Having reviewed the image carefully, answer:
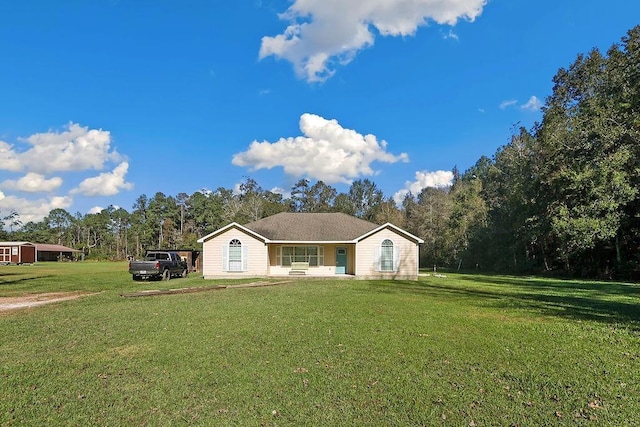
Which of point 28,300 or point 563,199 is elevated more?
point 563,199

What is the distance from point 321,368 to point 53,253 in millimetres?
83567

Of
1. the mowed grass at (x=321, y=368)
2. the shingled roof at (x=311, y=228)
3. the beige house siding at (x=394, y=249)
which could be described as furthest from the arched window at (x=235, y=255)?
the mowed grass at (x=321, y=368)

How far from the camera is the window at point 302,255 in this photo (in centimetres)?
2625

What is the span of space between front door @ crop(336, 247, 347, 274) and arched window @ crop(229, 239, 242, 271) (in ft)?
21.9

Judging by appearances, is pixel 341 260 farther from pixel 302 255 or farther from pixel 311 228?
pixel 311 228

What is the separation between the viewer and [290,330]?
8.31 metres

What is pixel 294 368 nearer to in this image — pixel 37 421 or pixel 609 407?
pixel 37 421

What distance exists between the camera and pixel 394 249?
24266mm

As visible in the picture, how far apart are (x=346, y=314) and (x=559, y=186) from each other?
24352 millimetres

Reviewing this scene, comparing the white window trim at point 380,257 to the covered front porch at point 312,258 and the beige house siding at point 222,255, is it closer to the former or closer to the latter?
the covered front porch at point 312,258

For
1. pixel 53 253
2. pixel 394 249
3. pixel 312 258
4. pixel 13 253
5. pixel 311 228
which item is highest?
pixel 311 228

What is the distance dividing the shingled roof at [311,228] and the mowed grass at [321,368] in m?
14.5

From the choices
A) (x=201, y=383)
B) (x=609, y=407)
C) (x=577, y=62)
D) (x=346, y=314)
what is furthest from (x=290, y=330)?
(x=577, y=62)

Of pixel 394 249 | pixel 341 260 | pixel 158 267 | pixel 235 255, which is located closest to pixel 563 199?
pixel 394 249
